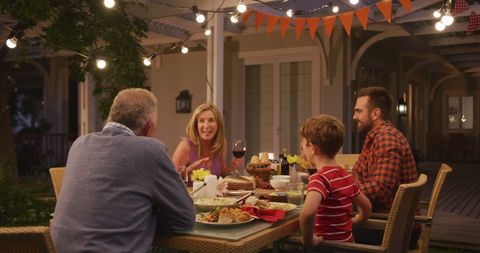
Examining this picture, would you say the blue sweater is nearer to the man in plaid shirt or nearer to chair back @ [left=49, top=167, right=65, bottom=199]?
chair back @ [left=49, top=167, right=65, bottom=199]

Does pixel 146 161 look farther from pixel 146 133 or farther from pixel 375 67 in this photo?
pixel 375 67

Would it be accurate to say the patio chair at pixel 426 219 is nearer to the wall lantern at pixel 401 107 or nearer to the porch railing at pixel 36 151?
the porch railing at pixel 36 151

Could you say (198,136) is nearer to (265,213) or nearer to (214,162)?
(214,162)

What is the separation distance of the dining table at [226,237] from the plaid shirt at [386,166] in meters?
0.71

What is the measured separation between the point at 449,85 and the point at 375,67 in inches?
317

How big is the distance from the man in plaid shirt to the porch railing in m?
8.47

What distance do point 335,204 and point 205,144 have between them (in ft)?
5.54

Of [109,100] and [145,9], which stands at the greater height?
[145,9]

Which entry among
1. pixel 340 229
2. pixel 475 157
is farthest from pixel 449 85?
pixel 340 229

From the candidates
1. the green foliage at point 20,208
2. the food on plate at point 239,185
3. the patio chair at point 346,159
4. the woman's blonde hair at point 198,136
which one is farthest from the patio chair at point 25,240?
the green foliage at point 20,208

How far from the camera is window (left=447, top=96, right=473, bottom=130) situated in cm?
1648

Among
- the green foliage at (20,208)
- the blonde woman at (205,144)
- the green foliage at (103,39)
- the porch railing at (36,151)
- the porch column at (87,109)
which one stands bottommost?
the green foliage at (20,208)

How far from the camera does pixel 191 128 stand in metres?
3.59

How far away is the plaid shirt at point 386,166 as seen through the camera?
97.7 inches
